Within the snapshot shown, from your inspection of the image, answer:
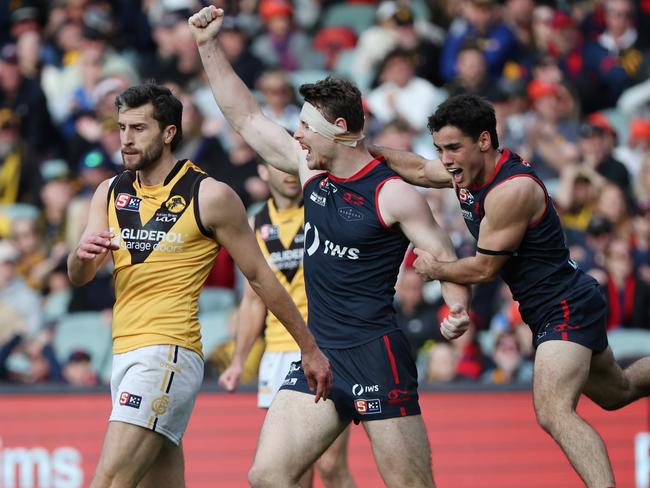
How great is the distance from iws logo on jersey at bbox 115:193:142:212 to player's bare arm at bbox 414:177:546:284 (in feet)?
5.67

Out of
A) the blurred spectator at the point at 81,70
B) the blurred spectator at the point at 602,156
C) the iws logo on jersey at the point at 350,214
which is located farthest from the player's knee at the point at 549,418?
the blurred spectator at the point at 81,70

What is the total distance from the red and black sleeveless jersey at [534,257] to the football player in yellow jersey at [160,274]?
1.38 meters

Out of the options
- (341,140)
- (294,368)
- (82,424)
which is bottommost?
(82,424)

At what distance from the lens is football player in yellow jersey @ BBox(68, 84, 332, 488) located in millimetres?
7703

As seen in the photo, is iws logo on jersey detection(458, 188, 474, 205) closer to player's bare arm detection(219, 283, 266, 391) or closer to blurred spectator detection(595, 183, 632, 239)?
player's bare arm detection(219, 283, 266, 391)

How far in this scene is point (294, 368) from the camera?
8.21m

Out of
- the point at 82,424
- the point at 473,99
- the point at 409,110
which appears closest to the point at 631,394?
the point at 473,99

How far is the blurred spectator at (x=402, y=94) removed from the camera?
1566 cm

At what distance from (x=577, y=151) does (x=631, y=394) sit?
20.0 ft

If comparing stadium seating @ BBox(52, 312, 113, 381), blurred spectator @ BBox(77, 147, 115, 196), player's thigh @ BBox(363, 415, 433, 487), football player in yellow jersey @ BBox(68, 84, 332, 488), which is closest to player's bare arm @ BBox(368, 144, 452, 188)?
football player in yellow jersey @ BBox(68, 84, 332, 488)

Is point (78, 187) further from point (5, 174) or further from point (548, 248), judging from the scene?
point (548, 248)

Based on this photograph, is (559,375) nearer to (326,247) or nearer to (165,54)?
(326,247)

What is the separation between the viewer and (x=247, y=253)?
25.7ft

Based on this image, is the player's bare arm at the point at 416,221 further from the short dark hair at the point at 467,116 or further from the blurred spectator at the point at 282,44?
the blurred spectator at the point at 282,44
